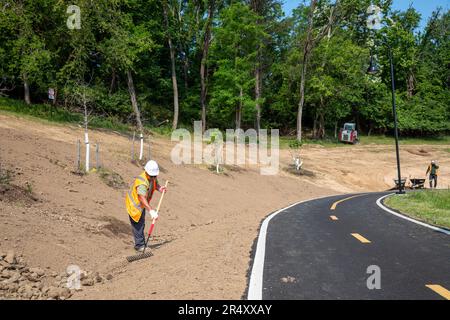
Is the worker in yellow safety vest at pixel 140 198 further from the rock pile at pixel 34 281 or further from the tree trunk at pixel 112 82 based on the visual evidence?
the tree trunk at pixel 112 82

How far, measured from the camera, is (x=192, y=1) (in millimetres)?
48219

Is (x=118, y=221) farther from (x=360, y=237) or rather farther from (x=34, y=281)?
(x=360, y=237)

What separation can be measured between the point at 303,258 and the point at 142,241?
3483 mm

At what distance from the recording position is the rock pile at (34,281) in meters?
5.55

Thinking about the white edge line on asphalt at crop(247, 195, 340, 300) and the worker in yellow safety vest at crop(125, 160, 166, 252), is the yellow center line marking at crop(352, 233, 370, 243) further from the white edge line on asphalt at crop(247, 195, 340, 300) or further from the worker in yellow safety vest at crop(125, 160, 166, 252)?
the worker in yellow safety vest at crop(125, 160, 166, 252)

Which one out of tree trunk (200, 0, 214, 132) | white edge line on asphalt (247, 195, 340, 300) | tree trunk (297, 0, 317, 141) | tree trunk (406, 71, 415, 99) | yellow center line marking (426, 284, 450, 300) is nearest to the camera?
yellow center line marking (426, 284, 450, 300)

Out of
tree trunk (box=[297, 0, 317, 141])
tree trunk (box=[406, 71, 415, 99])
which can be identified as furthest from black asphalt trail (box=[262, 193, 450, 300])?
tree trunk (box=[406, 71, 415, 99])

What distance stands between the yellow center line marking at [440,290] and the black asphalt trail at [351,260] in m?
0.09

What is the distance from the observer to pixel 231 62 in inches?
1646

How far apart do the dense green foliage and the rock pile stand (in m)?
19.7

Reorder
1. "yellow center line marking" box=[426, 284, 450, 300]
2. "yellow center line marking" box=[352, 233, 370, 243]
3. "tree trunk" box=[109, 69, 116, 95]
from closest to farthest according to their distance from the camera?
"yellow center line marking" box=[426, 284, 450, 300]
"yellow center line marking" box=[352, 233, 370, 243]
"tree trunk" box=[109, 69, 116, 95]

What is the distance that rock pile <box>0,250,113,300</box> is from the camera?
5555 millimetres

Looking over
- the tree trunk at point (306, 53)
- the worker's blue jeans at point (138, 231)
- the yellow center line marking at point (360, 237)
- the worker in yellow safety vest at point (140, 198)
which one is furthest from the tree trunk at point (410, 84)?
the worker's blue jeans at point (138, 231)

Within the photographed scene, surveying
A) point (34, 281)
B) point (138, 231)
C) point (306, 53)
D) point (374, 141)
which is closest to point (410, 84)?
point (374, 141)
